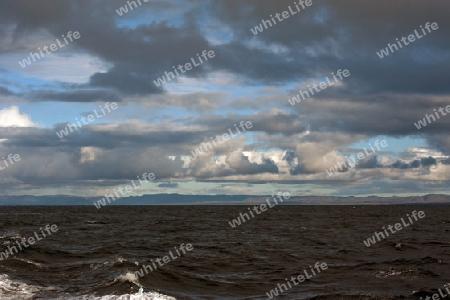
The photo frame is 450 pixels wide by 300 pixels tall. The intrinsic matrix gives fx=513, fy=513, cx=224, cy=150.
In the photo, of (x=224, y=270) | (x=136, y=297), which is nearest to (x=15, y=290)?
(x=136, y=297)

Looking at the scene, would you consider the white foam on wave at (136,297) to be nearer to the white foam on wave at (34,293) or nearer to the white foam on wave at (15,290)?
the white foam on wave at (34,293)

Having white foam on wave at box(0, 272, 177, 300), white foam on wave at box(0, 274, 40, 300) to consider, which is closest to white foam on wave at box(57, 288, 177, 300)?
white foam on wave at box(0, 272, 177, 300)

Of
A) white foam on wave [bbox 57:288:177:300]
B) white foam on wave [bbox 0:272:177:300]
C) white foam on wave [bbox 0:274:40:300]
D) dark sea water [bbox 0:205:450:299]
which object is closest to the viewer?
white foam on wave [bbox 57:288:177:300]

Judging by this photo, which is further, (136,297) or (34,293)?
(34,293)

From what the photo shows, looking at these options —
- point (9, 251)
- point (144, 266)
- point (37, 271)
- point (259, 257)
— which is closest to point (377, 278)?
point (259, 257)

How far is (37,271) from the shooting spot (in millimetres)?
27578

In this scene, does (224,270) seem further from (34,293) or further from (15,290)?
(15,290)

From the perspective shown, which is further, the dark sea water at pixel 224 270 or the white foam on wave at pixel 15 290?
the dark sea water at pixel 224 270

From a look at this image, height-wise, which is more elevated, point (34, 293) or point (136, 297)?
point (34, 293)

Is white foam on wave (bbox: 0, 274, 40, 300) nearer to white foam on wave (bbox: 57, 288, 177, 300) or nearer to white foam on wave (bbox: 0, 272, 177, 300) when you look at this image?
white foam on wave (bbox: 0, 272, 177, 300)

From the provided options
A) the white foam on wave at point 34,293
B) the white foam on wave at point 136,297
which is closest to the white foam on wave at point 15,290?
the white foam on wave at point 34,293

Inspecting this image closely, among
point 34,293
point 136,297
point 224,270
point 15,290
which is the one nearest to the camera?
point 136,297

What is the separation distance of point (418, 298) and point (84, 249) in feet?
81.5

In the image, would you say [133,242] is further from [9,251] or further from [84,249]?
[9,251]
